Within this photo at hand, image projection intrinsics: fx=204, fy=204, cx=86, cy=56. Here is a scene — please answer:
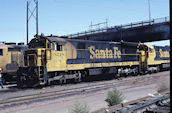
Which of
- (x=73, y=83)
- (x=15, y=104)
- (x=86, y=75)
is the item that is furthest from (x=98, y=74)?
(x=15, y=104)

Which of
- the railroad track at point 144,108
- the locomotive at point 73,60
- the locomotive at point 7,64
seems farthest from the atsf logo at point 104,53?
the railroad track at point 144,108

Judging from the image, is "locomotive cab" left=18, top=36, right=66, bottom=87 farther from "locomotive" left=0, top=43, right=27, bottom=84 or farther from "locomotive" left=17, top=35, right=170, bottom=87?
"locomotive" left=0, top=43, right=27, bottom=84

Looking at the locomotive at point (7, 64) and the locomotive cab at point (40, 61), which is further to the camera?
the locomotive at point (7, 64)

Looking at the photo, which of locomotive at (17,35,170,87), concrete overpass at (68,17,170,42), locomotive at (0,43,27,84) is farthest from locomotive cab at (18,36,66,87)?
concrete overpass at (68,17,170,42)

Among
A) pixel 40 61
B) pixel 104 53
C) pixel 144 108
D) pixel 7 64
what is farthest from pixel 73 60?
pixel 144 108

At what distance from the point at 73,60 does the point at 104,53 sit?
12.9ft

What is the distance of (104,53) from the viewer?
1867 cm

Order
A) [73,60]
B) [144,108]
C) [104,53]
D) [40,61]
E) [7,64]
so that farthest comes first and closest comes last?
[104,53] < [7,64] < [73,60] < [40,61] < [144,108]

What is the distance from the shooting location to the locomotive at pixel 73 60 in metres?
14.1

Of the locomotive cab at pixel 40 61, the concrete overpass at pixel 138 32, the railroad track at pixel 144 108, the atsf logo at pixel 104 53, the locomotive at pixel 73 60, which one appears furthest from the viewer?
the concrete overpass at pixel 138 32

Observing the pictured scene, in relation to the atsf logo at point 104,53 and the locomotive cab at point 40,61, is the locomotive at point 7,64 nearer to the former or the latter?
Answer: the locomotive cab at point 40,61

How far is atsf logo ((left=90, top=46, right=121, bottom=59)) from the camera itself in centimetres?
1756

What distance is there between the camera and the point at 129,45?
71.2ft

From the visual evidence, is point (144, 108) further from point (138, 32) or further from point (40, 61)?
point (138, 32)
